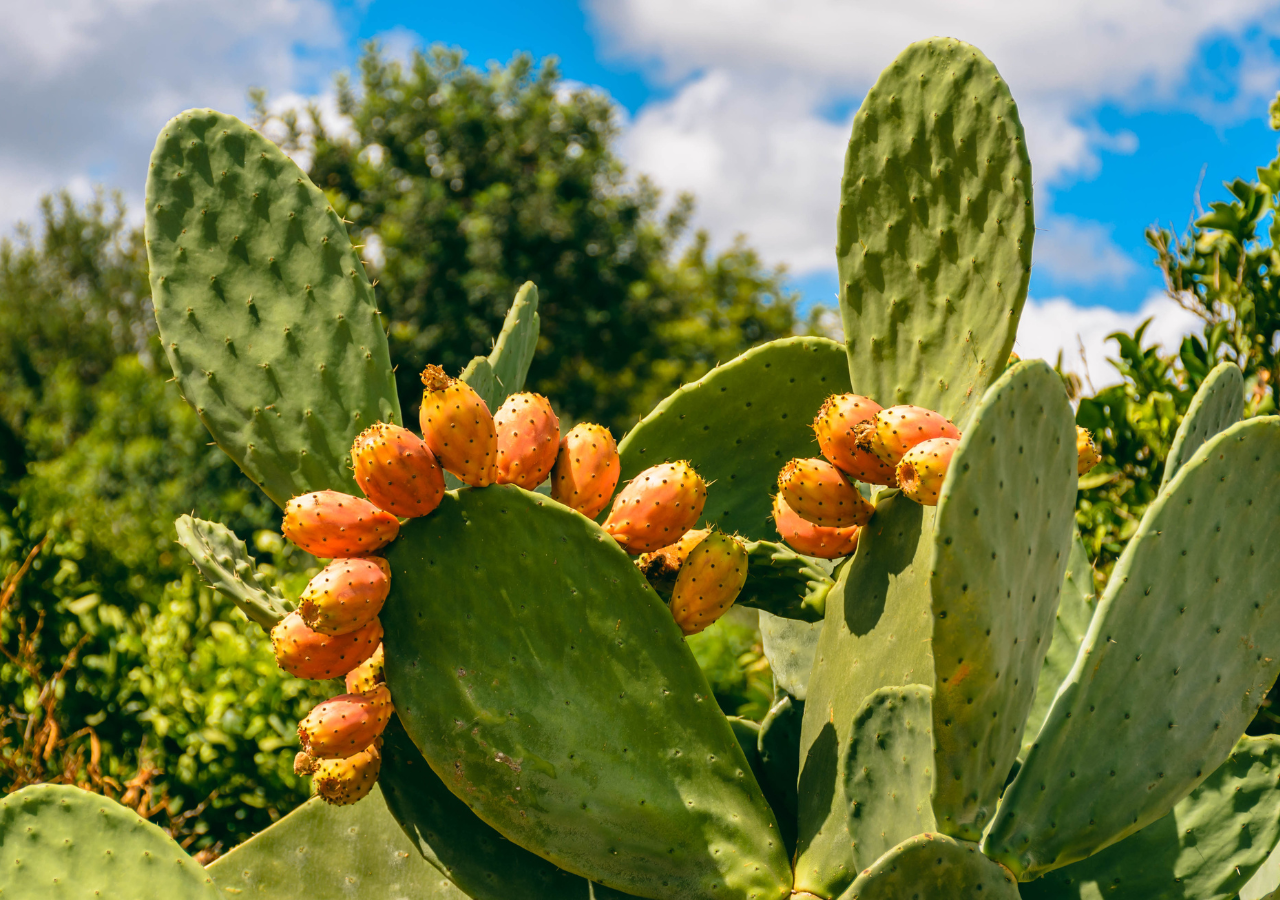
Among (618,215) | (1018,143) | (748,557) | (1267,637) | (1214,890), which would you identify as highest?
(618,215)

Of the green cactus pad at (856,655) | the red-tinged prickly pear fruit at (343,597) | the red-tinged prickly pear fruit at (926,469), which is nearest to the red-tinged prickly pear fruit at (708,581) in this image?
the green cactus pad at (856,655)

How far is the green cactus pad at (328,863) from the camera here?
1.72 m

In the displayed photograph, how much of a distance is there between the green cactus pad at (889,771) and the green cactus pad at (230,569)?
2.80 ft

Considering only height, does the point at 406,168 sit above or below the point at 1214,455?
above

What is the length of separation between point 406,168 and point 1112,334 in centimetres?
1164

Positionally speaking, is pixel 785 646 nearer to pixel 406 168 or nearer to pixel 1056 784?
pixel 1056 784

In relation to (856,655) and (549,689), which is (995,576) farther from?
(549,689)

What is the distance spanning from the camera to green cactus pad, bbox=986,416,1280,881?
115 cm

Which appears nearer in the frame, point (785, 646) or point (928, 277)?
point (928, 277)

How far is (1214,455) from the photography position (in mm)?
1140

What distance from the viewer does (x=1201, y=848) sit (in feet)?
4.63

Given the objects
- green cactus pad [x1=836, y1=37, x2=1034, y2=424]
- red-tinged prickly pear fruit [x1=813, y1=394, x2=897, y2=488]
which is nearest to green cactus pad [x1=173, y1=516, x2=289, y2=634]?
red-tinged prickly pear fruit [x1=813, y1=394, x2=897, y2=488]

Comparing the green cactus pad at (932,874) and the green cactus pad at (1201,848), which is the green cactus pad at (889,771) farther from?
the green cactus pad at (1201,848)

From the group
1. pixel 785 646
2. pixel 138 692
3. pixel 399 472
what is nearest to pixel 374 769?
pixel 399 472
